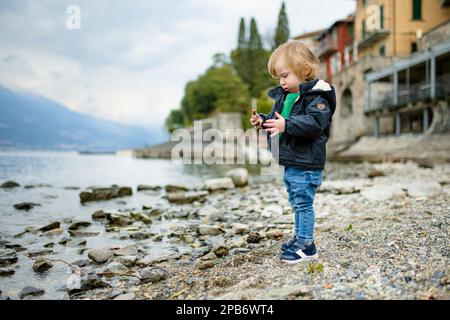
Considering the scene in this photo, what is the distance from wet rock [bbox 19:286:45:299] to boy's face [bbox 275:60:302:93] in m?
2.67

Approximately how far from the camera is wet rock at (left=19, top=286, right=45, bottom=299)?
2.82 metres

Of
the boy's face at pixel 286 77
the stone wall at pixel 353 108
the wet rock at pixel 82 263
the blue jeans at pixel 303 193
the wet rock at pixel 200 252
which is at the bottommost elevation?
the wet rock at pixel 82 263

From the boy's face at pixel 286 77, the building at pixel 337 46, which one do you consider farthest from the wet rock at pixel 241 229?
the building at pixel 337 46

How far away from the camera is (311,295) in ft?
7.19

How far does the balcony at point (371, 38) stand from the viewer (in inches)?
1155

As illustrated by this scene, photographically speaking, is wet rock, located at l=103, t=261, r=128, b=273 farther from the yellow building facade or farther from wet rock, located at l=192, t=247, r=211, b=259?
→ the yellow building facade

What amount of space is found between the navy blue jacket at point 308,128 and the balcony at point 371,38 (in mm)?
30840

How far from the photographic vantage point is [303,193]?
9.50 ft

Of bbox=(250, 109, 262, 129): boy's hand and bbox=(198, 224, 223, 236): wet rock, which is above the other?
bbox=(250, 109, 262, 129): boy's hand

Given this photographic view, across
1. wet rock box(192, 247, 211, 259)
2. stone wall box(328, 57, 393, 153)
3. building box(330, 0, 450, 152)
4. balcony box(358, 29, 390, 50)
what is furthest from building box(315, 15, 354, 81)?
wet rock box(192, 247, 211, 259)

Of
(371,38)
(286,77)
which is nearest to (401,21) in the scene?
(371,38)

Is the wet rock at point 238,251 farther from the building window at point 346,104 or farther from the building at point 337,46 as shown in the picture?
the building at point 337,46
